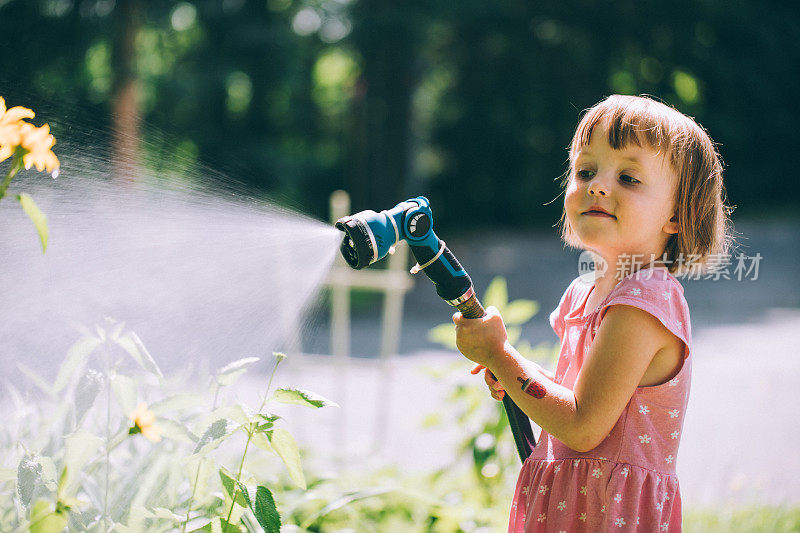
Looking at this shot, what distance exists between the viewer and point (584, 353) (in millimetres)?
1537

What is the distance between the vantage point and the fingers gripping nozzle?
1.34m

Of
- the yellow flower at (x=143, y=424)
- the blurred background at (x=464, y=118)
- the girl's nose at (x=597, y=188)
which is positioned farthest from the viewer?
the blurred background at (x=464, y=118)

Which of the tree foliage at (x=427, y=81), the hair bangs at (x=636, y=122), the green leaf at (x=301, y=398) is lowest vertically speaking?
the green leaf at (x=301, y=398)

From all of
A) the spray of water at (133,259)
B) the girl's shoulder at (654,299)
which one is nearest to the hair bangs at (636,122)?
the girl's shoulder at (654,299)

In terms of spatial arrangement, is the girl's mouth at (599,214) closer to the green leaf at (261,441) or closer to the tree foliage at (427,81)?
the green leaf at (261,441)

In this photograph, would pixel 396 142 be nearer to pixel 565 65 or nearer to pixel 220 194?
pixel 565 65

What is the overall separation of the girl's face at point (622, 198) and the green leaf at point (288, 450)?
72cm

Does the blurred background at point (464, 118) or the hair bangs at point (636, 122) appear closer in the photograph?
the hair bangs at point (636, 122)

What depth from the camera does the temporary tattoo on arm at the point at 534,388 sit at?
1.41 m

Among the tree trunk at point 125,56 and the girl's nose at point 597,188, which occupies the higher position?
the tree trunk at point 125,56

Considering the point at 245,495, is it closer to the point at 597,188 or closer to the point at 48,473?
the point at 48,473

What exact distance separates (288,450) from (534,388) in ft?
1.61

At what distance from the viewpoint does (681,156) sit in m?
1.49

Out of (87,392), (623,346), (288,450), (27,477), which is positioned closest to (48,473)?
(27,477)
